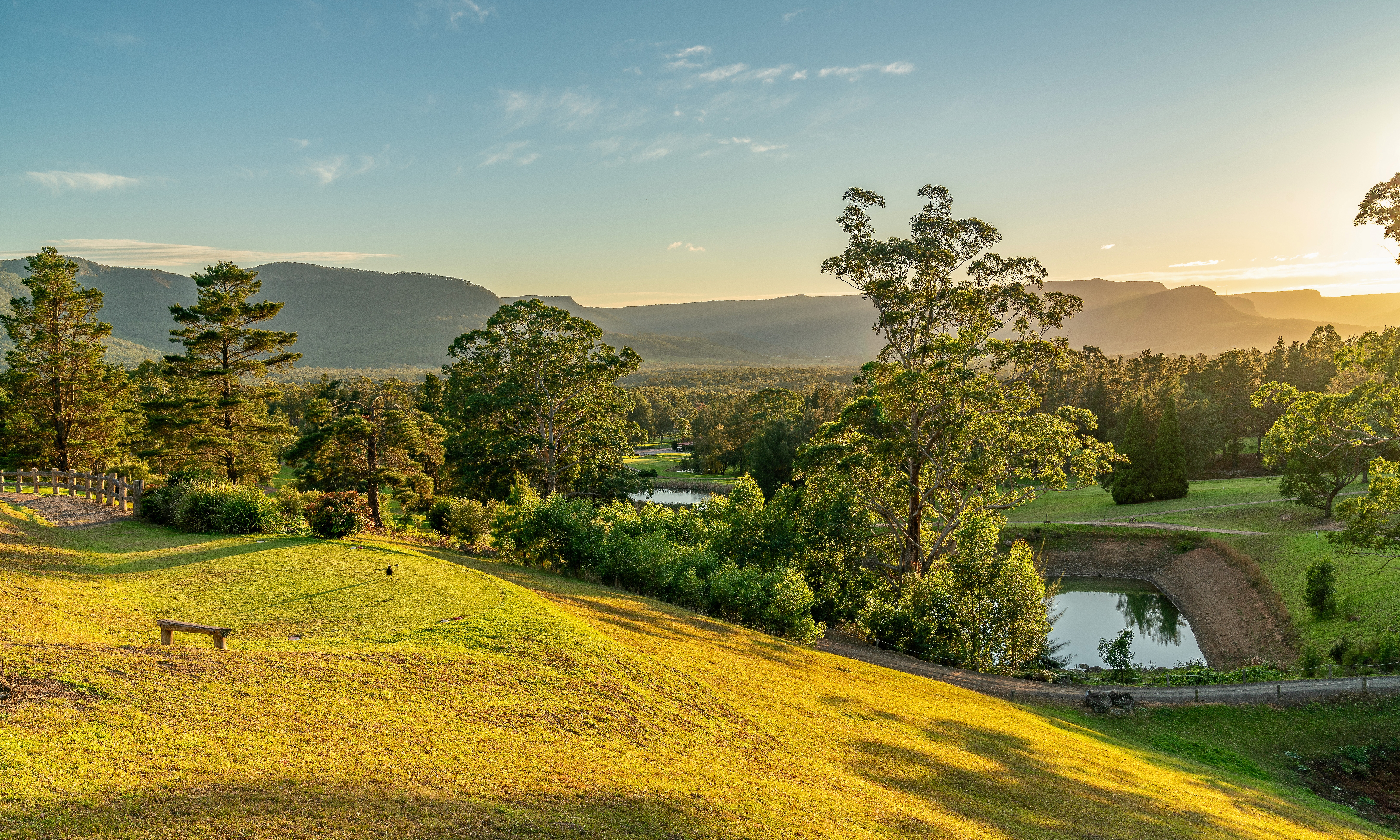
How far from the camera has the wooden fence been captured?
76.1 ft

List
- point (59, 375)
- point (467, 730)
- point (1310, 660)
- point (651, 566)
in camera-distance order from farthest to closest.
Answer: point (59, 375) < point (651, 566) < point (1310, 660) < point (467, 730)

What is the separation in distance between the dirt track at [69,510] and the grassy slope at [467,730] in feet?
5.66

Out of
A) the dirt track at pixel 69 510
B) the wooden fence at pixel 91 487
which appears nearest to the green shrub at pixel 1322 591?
the wooden fence at pixel 91 487

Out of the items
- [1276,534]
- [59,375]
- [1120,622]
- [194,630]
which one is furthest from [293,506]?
[1276,534]

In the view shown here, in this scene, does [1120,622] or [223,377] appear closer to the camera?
[223,377]

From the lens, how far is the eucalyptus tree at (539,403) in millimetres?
44375

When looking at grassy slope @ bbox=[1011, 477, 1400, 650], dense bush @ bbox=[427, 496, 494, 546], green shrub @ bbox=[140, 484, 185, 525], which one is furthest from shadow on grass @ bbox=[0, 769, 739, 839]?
grassy slope @ bbox=[1011, 477, 1400, 650]

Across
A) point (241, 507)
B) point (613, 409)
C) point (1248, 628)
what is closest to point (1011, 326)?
point (1248, 628)

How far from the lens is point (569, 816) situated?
7.50 metres

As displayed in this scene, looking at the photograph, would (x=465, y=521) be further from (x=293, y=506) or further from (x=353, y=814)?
(x=353, y=814)

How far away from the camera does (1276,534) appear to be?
4072 centimetres

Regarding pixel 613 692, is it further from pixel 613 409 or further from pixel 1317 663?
pixel 613 409

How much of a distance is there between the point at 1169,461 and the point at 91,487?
233ft

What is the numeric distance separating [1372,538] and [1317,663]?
9796 millimetres
